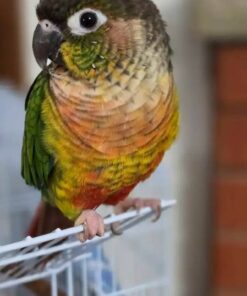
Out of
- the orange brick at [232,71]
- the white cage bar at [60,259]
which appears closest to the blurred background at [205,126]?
the orange brick at [232,71]

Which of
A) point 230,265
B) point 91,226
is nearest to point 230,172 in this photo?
point 230,265

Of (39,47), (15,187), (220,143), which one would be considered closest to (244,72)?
(220,143)

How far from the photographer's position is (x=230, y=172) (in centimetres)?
132

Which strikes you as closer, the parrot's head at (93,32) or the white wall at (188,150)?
the parrot's head at (93,32)

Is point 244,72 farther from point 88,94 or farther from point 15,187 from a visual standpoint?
point 88,94

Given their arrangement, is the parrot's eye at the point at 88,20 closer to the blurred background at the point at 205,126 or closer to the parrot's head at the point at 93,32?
the parrot's head at the point at 93,32

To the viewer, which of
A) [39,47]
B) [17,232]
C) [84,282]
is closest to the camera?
[39,47]

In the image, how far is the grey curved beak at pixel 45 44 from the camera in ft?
1.69

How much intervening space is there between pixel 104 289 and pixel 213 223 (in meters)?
0.71

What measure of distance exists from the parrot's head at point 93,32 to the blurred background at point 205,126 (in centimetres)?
64

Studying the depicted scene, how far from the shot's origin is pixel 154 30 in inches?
22.7

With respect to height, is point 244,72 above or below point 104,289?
above

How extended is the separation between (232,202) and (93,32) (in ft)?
2.75

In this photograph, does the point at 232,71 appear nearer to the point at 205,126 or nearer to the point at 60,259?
the point at 205,126
